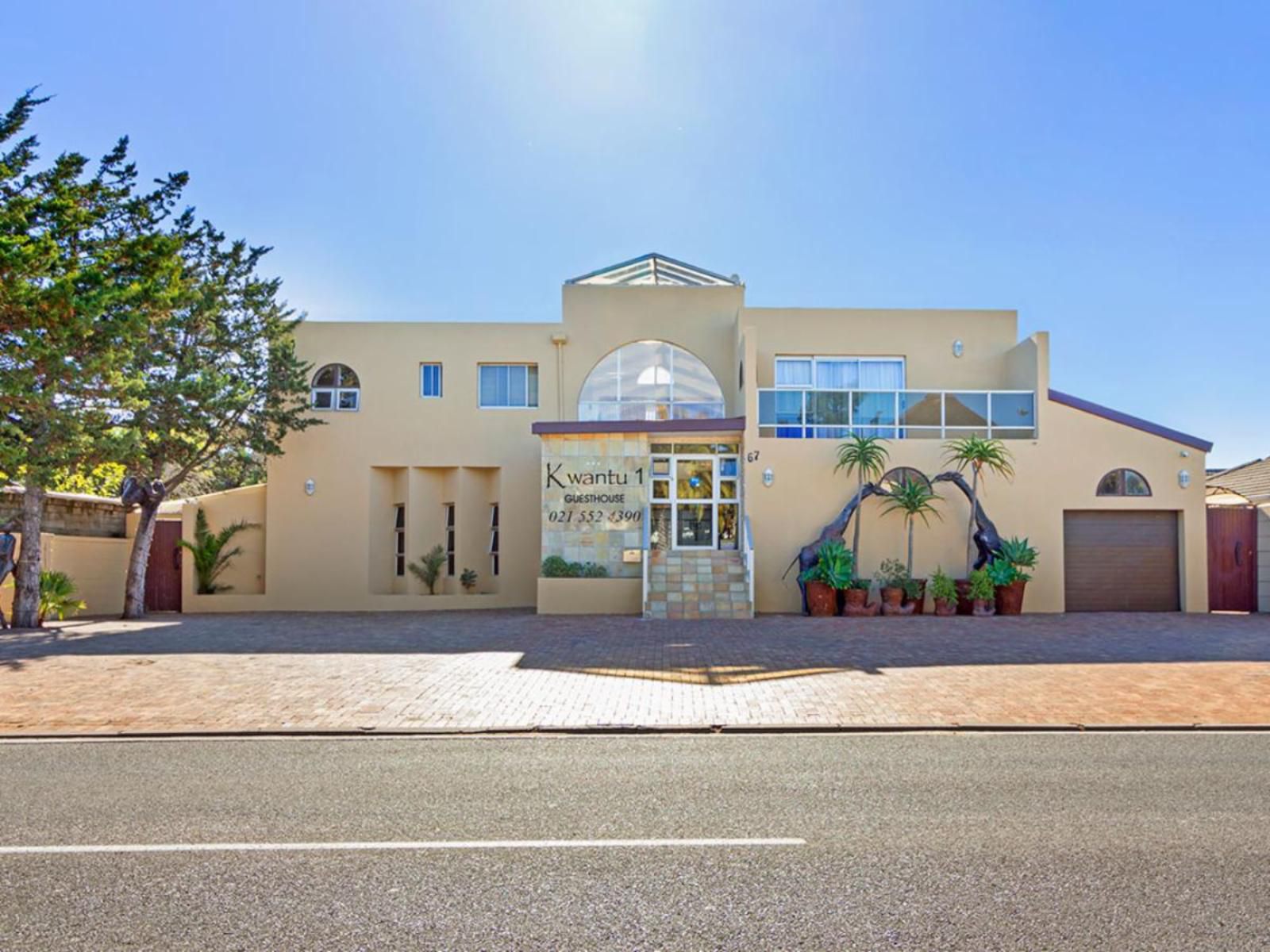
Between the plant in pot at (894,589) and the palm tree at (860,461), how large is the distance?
0.62 meters

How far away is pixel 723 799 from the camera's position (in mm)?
6078

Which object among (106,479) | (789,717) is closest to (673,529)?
(789,717)

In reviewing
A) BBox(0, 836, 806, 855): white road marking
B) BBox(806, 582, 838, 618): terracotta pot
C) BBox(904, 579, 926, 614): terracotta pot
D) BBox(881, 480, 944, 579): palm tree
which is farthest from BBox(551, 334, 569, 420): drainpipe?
BBox(0, 836, 806, 855): white road marking

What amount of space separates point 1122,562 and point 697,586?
851 centimetres

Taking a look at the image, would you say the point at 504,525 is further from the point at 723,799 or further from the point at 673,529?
the point at 723,799

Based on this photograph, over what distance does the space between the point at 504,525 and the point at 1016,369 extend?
11.7 meters

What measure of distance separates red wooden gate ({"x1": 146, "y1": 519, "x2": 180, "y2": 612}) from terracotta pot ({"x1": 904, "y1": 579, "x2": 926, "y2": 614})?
1587 centimetres

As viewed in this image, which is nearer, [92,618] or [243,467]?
[92,618]

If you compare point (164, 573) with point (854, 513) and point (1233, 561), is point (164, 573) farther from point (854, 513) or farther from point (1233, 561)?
point (1233, 561)

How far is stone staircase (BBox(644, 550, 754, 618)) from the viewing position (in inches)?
687

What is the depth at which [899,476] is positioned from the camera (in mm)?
19000

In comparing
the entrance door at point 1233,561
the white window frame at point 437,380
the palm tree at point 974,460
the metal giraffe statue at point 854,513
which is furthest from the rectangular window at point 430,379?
the entrance door at point 1233,561

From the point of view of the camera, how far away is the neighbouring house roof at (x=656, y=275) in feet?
76.4

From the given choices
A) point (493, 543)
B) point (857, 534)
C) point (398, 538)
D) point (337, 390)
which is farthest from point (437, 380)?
point (857, 534)
